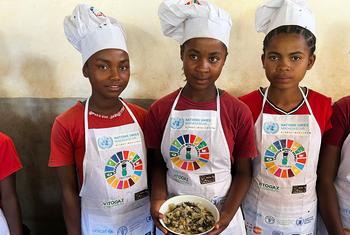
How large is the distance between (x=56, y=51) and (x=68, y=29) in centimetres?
31

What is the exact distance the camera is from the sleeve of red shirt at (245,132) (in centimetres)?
111

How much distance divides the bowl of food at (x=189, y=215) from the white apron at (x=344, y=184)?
0.51 m

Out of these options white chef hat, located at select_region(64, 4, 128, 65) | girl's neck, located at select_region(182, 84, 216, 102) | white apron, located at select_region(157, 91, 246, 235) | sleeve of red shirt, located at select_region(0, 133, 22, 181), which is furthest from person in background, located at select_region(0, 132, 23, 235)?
girl's neck, located at select_region(182, 84, 216, 102)

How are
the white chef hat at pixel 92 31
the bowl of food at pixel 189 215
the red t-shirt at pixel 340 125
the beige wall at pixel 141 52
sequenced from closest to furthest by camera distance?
the bowl of food at pixel 189 215 → the white chef hat at pixel 92 31 → the red t-shirt at pixel 340 125 → the beige wall at pixel 141 52

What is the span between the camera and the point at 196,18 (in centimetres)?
105

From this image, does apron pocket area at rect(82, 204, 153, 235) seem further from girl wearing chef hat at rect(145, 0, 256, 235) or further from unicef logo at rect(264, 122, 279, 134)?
unicef logo at rect(264, 122, 279, 134)

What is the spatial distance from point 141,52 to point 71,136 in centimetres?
47

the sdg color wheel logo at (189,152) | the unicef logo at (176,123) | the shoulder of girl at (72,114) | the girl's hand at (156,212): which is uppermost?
the shoulder of girl at (72,114)

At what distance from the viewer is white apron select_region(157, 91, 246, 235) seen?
43.4 inches

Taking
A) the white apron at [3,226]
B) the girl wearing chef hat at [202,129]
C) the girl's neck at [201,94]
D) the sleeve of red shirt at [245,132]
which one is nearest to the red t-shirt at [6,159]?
the white apron at [3,226]

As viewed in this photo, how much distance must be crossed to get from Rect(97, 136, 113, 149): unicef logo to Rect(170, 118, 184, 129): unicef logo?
21cm

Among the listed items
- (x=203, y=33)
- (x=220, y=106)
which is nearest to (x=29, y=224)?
(x=220, y=106)

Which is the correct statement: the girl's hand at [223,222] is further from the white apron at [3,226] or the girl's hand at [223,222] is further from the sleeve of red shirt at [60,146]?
the white apron at [3,226]

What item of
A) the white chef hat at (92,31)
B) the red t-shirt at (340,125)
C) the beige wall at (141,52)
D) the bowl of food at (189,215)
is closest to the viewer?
the bowl of food at (189,215)
